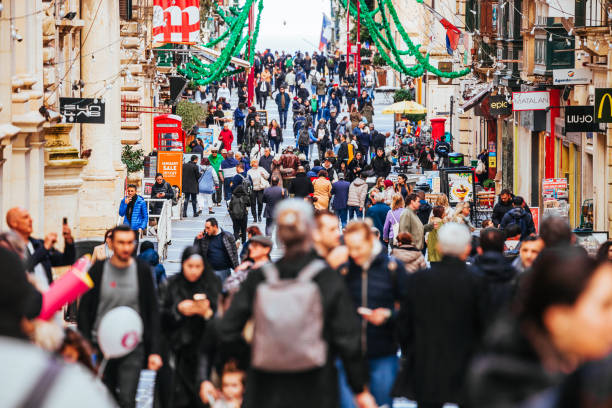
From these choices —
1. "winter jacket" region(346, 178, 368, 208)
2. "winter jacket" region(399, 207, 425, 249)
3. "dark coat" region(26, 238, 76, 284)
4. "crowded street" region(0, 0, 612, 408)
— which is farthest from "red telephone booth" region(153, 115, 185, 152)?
"dark coat" region(26, 238, 76, 284)

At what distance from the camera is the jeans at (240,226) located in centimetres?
2536

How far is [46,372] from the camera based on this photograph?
3324 mm

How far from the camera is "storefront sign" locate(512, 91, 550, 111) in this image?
30.2 metres

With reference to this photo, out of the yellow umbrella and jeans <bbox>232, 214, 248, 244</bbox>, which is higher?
the yellow umbrella

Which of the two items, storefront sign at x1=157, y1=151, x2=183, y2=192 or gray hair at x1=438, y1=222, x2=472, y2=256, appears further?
storefront sign at x1=157, y1=151, x2=183, y2=192

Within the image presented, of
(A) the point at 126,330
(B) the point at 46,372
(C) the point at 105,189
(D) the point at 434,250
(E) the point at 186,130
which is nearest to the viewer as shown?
(B) the point at 46,372

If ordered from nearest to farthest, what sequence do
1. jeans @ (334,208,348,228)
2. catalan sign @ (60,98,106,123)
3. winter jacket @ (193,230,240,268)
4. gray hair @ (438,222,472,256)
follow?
gray hair @ (438,222,472,256) < winter jacket @ (193,230,240,268) < catalan sign @ (60,98,106,123) < jeans @ (334,208,348,228)

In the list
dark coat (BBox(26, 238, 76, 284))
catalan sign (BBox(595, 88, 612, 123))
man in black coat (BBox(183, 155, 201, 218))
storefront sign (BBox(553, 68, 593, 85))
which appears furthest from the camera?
man in black coat (BBox(183, 155, 201, 218))

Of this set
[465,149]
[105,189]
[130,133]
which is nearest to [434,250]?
[105,189]

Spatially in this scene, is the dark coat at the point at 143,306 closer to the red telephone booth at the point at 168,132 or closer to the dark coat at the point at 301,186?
the dark coat at the point at 301,186

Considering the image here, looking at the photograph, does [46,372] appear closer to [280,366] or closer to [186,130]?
[280,366]

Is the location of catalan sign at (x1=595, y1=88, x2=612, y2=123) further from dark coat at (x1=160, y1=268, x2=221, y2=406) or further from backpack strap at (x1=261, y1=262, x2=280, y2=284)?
backpack strap at (x1=261, y1=262, x2=280, y2=284)

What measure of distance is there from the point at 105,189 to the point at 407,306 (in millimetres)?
19343

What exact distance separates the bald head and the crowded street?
2cm
